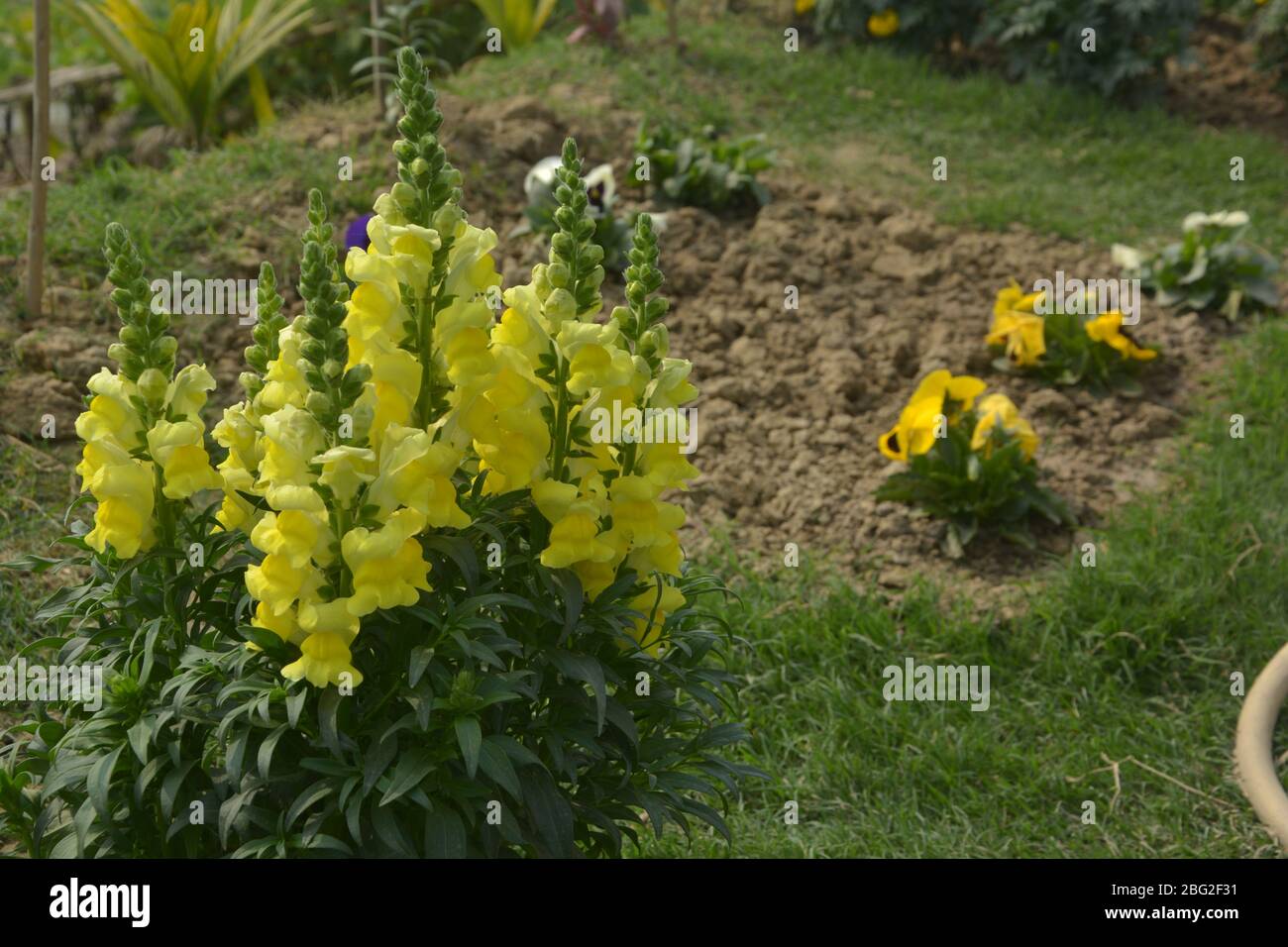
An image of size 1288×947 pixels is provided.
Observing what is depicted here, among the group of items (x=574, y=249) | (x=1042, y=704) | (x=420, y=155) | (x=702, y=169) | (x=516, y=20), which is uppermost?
(x=516, y=20)

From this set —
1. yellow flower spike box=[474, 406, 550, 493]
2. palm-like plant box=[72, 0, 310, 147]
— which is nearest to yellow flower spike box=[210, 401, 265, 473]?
yellow flower spike box=[474, 406, 550, 493]

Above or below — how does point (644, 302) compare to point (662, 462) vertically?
above

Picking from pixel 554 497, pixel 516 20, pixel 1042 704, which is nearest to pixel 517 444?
pixel 554 497

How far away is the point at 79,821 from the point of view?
210cm

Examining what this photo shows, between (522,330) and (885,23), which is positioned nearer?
(522,330)

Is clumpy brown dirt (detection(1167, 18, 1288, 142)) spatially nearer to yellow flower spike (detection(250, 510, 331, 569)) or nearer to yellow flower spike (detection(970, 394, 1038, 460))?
yellow flower spike (detection(970, 394, 1038, 460))

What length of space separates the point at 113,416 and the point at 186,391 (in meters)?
0.11

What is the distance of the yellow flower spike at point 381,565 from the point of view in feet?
6.48

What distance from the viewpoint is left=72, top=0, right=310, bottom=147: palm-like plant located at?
589 centimetres

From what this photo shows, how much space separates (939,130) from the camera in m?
A: 6.91

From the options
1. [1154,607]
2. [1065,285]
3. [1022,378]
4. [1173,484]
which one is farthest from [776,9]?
[1154,607]

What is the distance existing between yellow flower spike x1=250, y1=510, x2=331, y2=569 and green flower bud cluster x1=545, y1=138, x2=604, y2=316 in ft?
1.60

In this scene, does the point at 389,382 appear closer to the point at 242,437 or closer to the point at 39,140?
the point at 242,437
